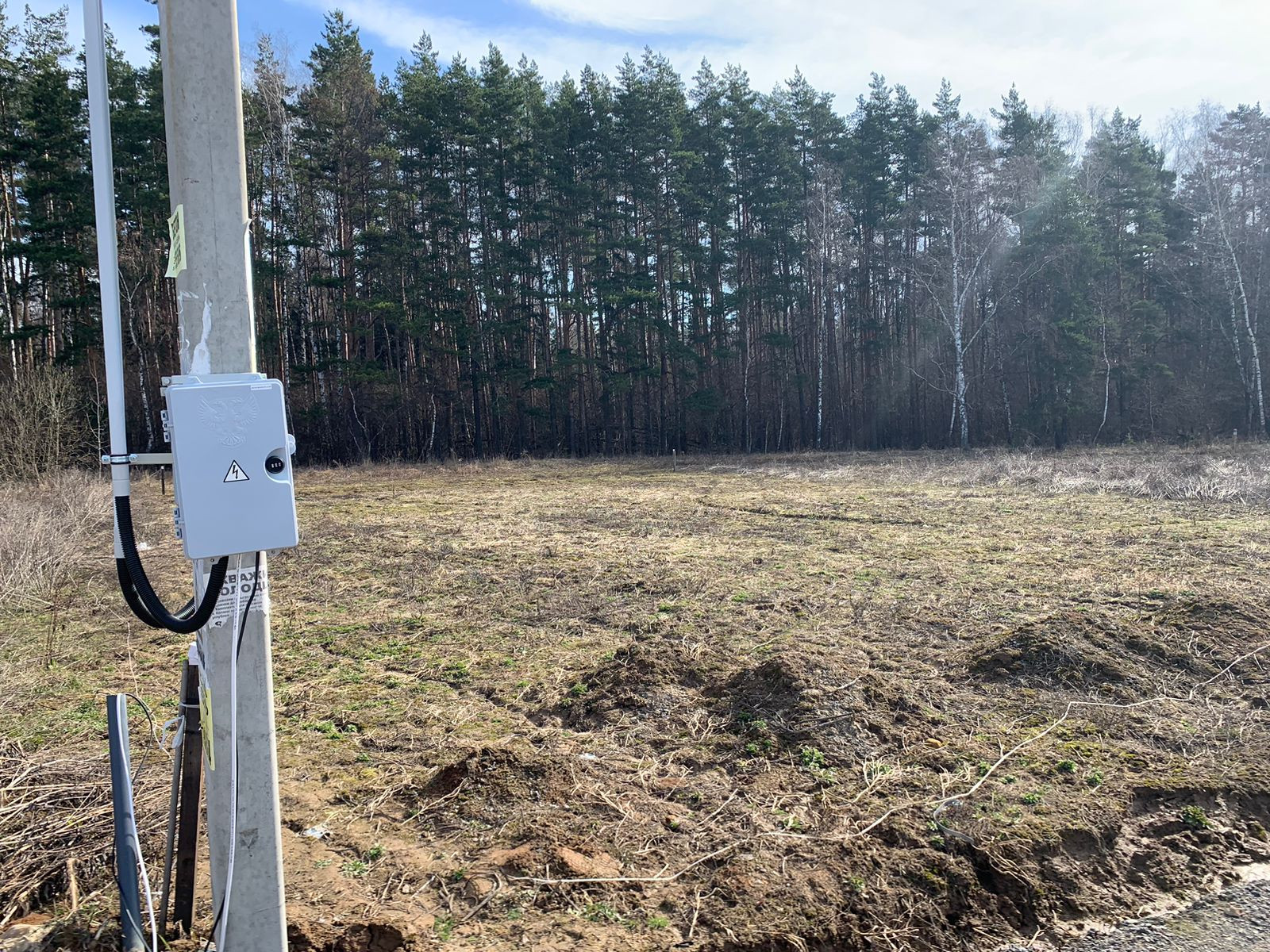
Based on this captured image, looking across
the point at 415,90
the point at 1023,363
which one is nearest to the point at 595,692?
the point at 415,90

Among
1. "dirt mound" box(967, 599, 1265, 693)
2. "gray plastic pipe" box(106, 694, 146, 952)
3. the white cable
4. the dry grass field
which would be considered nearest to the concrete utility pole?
the white cable

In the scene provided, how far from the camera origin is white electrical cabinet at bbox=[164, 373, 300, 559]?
1.63 m

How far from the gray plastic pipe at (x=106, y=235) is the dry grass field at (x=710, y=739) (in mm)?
1499

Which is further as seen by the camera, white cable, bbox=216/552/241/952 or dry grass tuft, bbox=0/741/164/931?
dry grass tuft, bbox=0/741/164/931

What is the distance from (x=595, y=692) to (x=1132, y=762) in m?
2.60

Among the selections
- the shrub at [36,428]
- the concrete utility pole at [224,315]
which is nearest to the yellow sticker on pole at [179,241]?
the concrete utility pole at [224,315]

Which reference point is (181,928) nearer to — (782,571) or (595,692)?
(595,692)

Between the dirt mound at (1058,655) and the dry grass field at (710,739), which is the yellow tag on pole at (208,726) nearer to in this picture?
the dry grass field at (710,739)

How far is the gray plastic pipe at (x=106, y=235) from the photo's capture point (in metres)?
1.73

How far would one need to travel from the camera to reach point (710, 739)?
3889mm

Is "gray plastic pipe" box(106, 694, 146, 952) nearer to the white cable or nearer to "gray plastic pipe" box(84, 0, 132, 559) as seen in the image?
the white cable

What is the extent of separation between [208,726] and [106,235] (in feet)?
3.73

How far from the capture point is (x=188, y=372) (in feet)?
5.62

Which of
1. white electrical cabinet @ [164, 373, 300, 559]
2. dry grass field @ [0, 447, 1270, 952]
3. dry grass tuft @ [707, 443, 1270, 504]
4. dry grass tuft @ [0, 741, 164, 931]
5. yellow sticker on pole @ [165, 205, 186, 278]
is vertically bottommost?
dry grass field @ [0, 447, 1270, 952]
